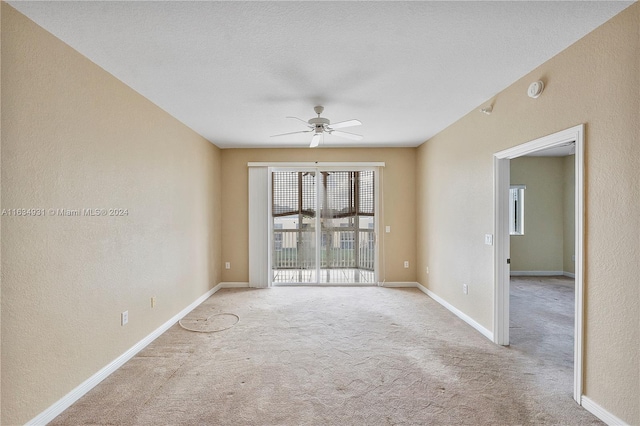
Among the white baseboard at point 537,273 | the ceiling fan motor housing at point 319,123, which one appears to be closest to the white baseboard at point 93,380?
the ceiling fan motor housing at point 319,123

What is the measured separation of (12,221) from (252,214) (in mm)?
3502

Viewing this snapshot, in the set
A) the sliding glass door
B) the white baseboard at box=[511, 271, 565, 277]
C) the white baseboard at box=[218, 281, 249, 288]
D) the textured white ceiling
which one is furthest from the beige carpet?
the white baseboard at box=[511, 271, 565, 277]

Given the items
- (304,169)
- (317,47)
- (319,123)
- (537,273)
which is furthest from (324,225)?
(537,273)

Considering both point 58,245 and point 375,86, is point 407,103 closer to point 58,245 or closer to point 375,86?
point 375,86

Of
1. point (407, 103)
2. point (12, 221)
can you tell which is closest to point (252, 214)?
point (407, 103)

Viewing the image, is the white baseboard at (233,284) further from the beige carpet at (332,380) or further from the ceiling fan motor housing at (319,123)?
the ceiling fan motor housing at (319,123)

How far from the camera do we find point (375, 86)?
8.63ft

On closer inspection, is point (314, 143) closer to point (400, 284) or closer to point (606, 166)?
point (606, 166)

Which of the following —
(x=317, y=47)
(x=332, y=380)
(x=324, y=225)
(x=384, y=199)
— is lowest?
(x=332, y=380)

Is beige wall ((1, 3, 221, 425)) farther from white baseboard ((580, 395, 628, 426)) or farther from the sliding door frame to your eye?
white baseboard ((580, 395, 628, 426))

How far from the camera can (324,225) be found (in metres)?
5.28

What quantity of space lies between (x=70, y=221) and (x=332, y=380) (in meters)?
2.27

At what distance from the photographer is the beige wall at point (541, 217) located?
6.01 metres

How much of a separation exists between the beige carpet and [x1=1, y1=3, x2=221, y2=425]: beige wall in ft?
1.16
